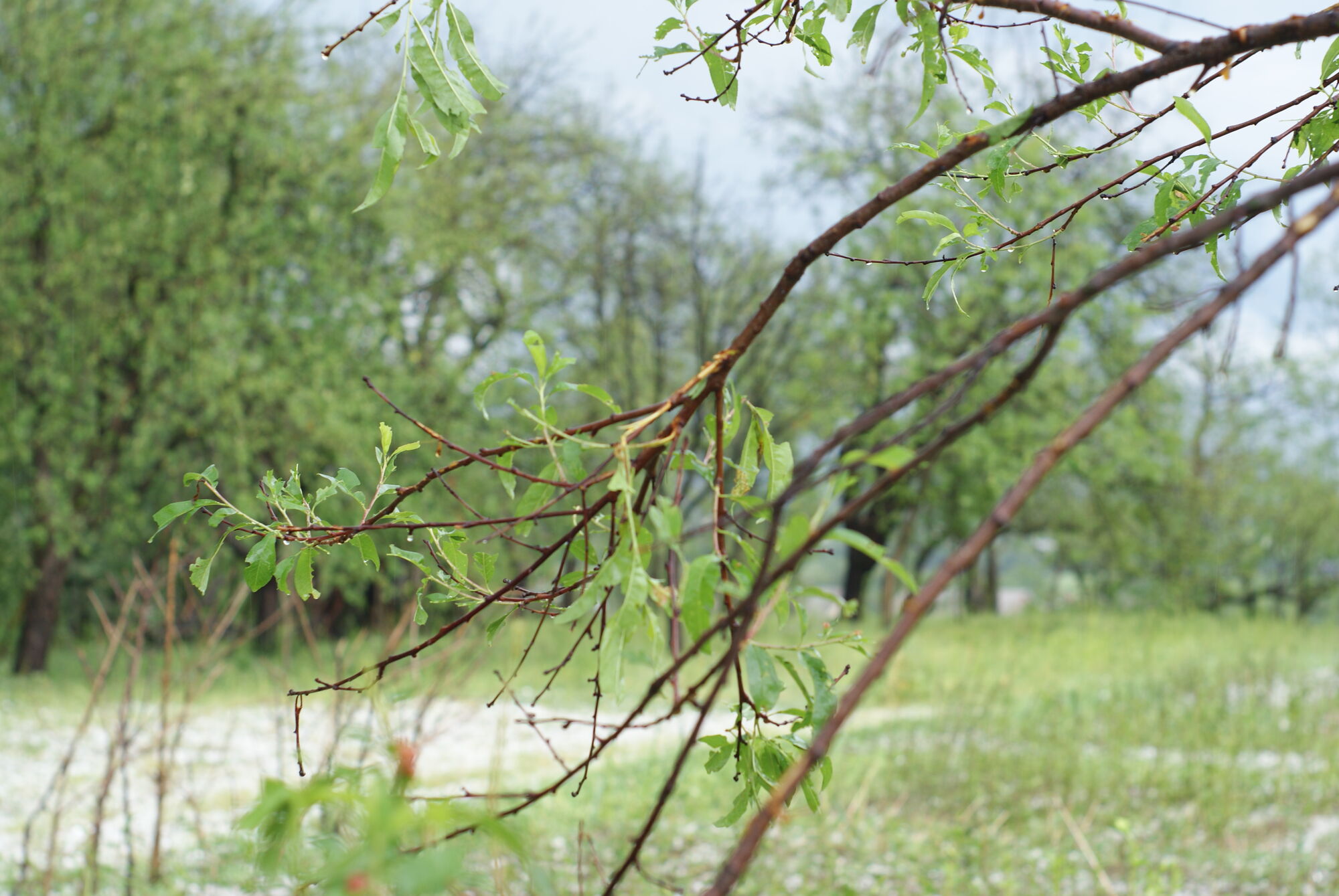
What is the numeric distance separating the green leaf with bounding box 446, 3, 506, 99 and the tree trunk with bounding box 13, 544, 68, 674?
11136 millimetres

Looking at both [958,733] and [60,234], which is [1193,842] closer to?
[958,733]

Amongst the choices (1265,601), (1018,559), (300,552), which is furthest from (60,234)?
(1018,559)

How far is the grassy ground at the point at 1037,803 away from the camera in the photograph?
408 cm

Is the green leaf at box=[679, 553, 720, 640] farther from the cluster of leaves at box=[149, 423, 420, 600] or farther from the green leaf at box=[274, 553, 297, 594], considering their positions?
the green leaf at box=[274, 553, 297, 594]

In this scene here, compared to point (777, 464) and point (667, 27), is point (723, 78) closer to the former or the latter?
point (667, 27)

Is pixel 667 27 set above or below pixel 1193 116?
above

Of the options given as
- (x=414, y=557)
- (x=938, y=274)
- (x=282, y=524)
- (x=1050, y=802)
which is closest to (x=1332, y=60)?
(x=938, y=274)

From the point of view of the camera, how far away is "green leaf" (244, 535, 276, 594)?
103 centimetres

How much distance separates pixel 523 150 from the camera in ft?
46.3

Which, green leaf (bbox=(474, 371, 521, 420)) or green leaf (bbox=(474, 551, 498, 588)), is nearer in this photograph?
green leaf (bbox=(474, 371, 521, 420))

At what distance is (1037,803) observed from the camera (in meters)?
5.23

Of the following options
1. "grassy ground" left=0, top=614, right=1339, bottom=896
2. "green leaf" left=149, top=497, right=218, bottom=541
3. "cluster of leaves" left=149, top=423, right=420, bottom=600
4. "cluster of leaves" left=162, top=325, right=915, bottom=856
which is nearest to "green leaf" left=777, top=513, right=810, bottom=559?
"cluster of leaves" left=162, top=325, right=915, bottom=856

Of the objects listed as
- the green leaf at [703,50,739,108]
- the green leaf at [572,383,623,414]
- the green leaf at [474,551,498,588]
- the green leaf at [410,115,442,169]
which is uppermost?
the green leaf at [703,50,739,108]

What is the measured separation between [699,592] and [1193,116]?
0.68 metres
